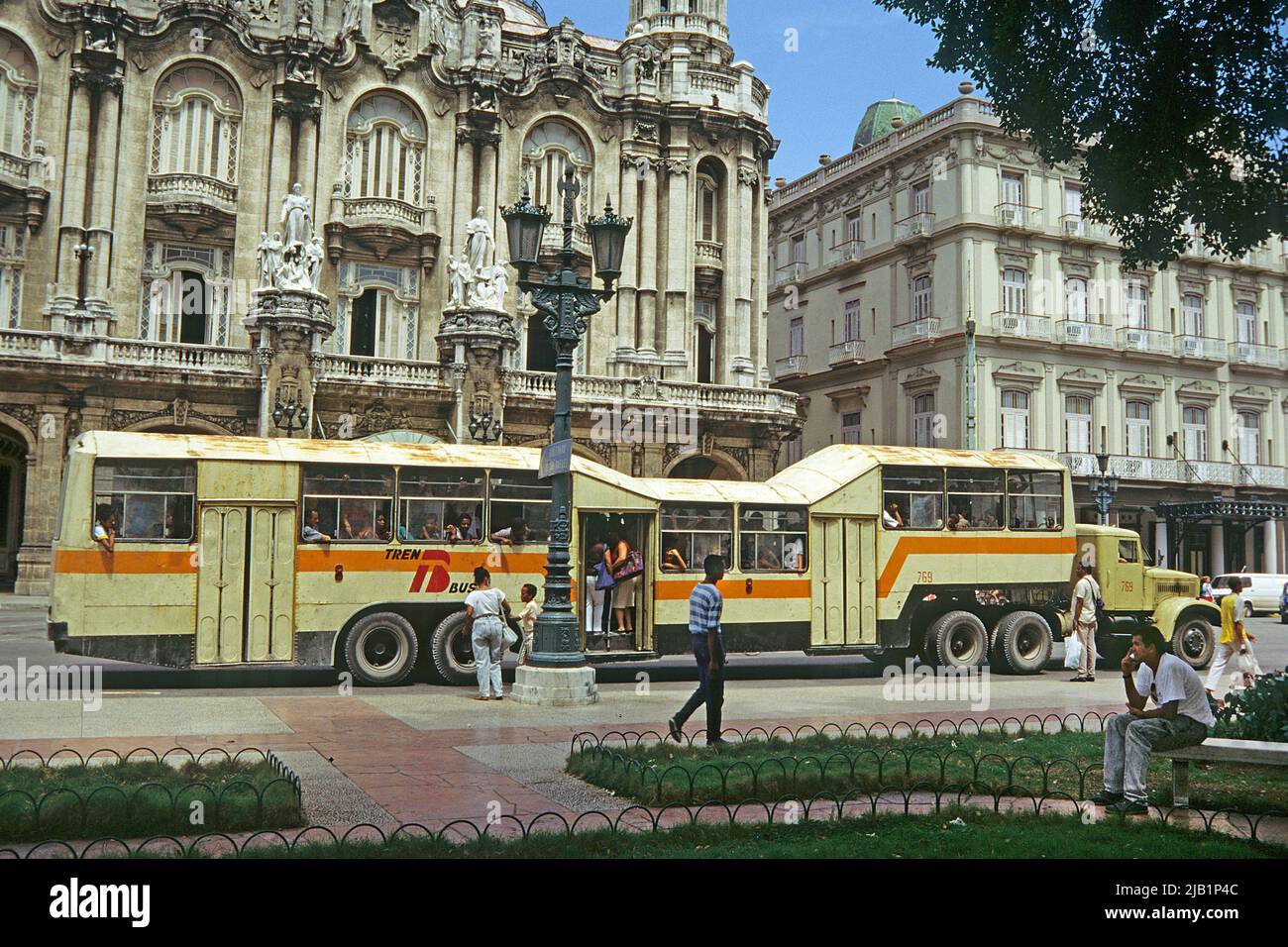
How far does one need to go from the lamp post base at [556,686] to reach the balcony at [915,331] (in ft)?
104

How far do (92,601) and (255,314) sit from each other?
1760 centimetres

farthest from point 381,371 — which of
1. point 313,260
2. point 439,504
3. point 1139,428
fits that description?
point 1139,428

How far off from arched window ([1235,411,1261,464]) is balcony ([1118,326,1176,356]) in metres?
4.82

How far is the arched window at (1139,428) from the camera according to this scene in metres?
45.9

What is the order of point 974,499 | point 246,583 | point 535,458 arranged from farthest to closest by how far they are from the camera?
point 974,499 → point 535,458 → point 246,583

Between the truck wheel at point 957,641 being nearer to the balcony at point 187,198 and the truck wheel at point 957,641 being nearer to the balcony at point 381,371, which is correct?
the balcony at point 381,371

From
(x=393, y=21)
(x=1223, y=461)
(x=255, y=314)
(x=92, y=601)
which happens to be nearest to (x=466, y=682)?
(x=92, y=601)

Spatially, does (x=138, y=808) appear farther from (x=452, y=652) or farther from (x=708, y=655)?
(x=452, y=652)

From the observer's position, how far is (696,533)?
19156 mm

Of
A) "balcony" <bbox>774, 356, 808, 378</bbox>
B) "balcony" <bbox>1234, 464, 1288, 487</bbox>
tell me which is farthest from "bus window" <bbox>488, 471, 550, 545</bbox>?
"balcony" <bbox>1234, 464, 1288, 487</bbox>

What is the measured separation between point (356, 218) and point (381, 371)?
17.0ft

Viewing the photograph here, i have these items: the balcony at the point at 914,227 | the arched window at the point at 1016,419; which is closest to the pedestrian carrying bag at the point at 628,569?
the arched window at the point at 1016,419

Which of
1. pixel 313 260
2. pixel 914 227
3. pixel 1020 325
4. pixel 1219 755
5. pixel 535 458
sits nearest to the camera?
pixel 1219 755

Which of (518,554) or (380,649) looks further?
(518,554)
